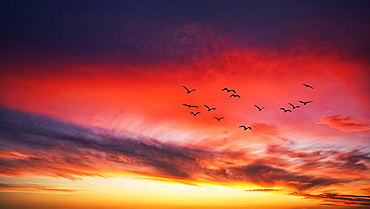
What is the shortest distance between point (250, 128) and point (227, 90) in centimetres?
2345

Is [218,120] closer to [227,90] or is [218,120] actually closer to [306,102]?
[227,90]

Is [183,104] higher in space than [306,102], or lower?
lower

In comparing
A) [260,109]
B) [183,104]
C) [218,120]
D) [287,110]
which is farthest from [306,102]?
[183,104]

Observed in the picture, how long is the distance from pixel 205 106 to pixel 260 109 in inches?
761

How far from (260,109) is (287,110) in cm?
1025

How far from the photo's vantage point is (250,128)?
106062 millimetres

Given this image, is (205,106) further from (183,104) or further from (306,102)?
(306,102)

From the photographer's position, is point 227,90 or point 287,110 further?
point 287,110

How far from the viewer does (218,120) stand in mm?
104062

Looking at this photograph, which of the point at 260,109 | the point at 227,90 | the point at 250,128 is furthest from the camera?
the point at 250,128

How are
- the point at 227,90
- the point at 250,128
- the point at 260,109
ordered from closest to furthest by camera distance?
the point at 227,90 < the point at 260,109 < the point at 250,128

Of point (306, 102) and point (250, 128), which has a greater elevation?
point (306, 102)

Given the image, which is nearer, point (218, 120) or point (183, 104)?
point (183, 104)

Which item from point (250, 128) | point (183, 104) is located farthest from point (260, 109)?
point (183, 104)
